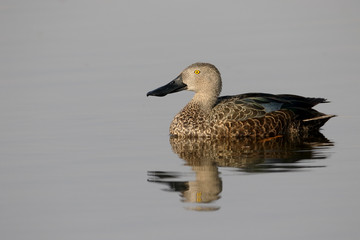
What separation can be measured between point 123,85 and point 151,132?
9.93 ft

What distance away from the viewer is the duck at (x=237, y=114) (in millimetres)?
14125

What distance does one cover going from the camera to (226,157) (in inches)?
494

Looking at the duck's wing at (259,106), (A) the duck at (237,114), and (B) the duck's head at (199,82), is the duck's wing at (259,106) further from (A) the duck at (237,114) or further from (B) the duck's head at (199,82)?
(B) the duck's head at (199,82)

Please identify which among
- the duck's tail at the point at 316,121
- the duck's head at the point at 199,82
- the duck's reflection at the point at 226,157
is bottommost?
the duck's reflection at the point at 226,157

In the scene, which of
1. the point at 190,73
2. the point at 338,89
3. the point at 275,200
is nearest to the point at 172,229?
the point at 275,200

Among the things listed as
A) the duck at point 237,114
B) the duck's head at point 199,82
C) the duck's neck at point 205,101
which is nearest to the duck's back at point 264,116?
the duck at point 237,114

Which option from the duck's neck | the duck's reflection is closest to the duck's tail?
the duck's reflection

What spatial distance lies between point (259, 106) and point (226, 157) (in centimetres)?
209

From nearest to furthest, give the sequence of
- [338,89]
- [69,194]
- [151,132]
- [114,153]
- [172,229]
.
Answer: [172,229], [69,194], [114,153], [151,132], [338,89]

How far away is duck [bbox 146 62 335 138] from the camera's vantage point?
14125 mm

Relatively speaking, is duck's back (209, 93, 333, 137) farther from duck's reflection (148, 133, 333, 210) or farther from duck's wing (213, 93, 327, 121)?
duck's reflection (148, 133, 333, 210)

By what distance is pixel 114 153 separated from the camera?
1286cm

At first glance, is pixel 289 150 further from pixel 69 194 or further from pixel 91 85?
pixel 91 85

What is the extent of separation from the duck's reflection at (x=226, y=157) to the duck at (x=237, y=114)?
182 mm
